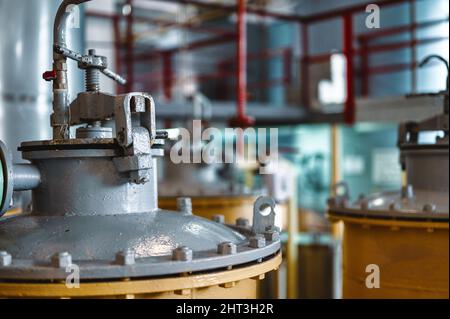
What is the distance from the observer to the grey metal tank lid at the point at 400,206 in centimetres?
268

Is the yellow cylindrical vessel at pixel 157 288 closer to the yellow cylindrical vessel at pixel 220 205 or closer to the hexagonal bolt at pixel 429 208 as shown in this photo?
the hexagonal bolt at pixel 429 208

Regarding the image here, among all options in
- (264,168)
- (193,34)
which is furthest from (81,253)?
(193,34)

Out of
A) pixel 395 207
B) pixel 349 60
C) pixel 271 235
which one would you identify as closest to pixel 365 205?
pixel 395 207

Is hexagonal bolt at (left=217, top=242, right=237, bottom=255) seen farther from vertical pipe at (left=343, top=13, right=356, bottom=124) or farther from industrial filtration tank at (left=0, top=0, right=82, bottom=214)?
vertical pipe at (left=343, top=13, right=356, bottom=124)

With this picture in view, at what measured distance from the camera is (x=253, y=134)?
9.54m

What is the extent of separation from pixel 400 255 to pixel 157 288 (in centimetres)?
165

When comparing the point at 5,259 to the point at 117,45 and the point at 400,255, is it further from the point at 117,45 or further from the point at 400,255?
the point at 117,45

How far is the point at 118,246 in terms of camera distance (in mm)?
1635

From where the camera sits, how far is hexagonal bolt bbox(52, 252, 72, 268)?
4.85ft

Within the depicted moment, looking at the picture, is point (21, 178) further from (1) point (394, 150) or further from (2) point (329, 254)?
(1) point (394, 150)

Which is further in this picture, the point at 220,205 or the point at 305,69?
the point at 305,69

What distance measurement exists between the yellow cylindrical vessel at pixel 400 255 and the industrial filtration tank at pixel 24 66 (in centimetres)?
165
